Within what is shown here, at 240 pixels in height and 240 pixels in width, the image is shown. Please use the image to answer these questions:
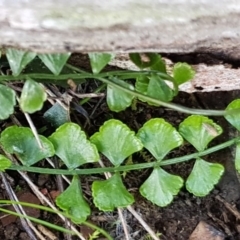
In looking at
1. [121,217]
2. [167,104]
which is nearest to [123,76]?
[167,104]

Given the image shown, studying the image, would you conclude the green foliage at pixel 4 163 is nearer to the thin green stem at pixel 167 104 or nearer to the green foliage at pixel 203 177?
the thin green stem at pixel 167 104

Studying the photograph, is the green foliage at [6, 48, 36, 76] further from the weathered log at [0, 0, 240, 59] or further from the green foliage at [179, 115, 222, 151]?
the green foliage at [179, 115, 222, 151]

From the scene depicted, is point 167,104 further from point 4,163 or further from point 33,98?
point 4,163

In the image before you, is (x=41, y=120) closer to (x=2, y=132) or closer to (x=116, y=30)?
(x=2, y=132)

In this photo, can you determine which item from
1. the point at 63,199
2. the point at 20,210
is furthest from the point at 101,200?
the point at 20,210

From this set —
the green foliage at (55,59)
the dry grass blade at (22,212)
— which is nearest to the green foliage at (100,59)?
the green foliage at (55,59)

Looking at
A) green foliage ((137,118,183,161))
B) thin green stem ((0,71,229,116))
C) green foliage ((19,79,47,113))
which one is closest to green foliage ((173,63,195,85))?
thin green stem ((0,71,229,116))
